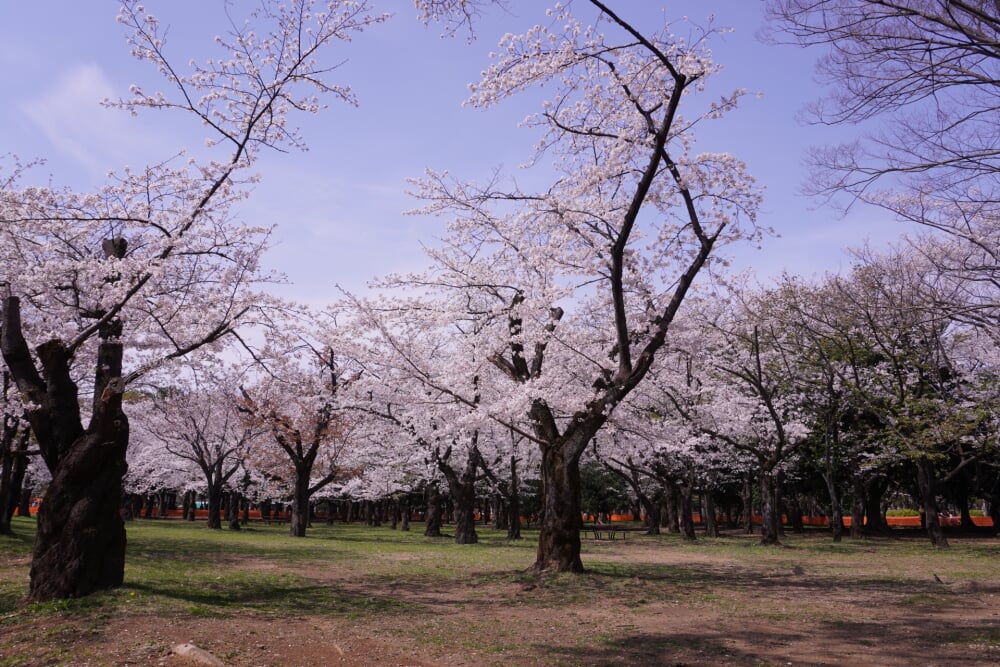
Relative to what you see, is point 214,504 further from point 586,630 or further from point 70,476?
point 586,630

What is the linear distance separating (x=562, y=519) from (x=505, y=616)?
4.12 m

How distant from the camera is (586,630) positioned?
8.45 metres

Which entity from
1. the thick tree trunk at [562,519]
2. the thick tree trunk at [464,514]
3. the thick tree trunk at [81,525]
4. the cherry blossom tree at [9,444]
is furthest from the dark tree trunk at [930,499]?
the cherry blossom tree at [9,444]

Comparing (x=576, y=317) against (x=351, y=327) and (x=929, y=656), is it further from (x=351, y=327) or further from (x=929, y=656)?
(x=929, y=656)

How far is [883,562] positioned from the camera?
59.6 feet

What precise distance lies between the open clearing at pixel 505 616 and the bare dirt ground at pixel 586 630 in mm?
31

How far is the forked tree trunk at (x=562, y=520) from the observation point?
522 inches

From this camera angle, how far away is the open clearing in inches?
275

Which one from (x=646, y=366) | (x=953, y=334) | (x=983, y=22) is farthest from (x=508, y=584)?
(x=953, y=334)

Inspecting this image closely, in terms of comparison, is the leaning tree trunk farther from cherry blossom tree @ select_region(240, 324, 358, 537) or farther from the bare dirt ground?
cherry blossom tree @ select_region(240, 324, 358, 537)

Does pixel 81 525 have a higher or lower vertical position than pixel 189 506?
higher

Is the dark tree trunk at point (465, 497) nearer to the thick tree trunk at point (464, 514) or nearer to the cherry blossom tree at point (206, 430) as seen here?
the thick tree trunk at point (464, 514)

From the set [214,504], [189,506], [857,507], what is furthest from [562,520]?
[189,506]

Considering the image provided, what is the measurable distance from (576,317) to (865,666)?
11.9m
